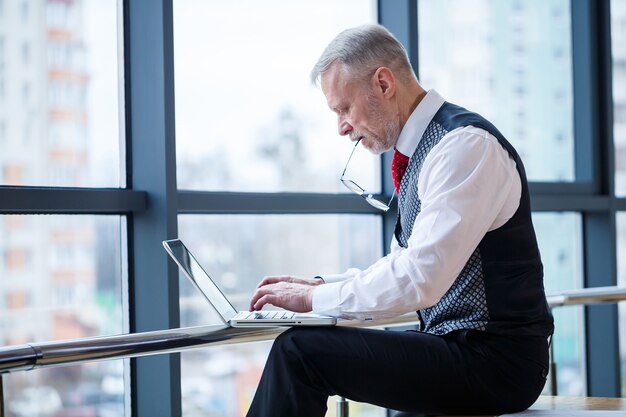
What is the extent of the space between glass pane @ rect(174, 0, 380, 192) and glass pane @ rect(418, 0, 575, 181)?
45 cm

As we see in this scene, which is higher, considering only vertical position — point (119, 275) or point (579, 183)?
point (579, 183)

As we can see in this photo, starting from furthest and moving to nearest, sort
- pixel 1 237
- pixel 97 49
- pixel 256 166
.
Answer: pixel 256 166 < pixel 97 49 < pixel 1 237

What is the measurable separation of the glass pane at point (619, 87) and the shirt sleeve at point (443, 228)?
261 cm

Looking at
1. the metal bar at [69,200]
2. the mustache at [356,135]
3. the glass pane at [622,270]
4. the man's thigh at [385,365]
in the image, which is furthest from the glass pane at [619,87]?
the man's thigh at [385,365]

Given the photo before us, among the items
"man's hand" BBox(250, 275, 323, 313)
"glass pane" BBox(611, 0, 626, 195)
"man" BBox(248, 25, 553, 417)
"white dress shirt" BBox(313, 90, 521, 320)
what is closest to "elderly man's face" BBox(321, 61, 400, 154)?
"man" BBox(248, 25, 553, 417)

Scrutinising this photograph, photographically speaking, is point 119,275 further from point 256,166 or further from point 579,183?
point 579,183

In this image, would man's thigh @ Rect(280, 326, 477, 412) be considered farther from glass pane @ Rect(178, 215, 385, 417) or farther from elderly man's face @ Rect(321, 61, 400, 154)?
glass pane @ Rect(178, 215, 385, 417)

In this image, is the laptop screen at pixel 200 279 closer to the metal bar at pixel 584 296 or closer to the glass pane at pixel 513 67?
the metal bar at pixel 584 296

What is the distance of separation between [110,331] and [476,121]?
1206 mm

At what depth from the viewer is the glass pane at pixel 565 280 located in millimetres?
3838

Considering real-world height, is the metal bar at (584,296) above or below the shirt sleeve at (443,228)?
below

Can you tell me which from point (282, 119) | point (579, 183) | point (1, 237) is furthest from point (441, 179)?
point (579, 183)

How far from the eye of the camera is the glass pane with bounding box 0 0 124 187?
212 cm

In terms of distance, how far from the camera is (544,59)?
385 cm
